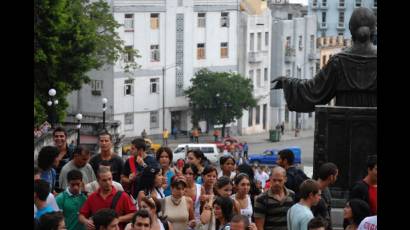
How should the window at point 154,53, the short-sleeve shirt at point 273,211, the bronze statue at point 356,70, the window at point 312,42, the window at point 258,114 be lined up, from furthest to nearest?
1. the window at point 312,42
2. the window at point 258,114
3. the window at point 154,53
4. the bronze statue at point 356,70
5. the short-sleeve shirt at point 273,211

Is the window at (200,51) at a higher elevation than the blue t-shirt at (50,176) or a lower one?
higher

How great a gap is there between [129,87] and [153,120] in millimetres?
2456

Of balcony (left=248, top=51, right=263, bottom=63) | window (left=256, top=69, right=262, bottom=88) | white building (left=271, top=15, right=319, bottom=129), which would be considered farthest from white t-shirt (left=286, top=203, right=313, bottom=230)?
white building (left=271, top=15, right=319, bottom=129)

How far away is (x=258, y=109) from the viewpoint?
269 feet

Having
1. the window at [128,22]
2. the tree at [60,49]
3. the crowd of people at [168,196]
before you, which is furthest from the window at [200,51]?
the crowd of people at [168,196]

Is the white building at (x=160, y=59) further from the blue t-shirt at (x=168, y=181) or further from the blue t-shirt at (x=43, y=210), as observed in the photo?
the blue t-shirt at (x=43, y=210)

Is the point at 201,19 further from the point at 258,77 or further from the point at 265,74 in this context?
the point at 265,74

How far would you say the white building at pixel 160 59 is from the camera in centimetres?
6988

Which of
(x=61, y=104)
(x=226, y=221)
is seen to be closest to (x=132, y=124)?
(x=61, y=104)

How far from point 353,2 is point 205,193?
101101 millimetres

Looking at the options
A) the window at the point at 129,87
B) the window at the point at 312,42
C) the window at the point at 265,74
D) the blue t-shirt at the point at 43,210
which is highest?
the window at the point at 312,42

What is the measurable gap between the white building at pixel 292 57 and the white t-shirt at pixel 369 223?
7098cm

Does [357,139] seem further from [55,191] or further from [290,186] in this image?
[55,191]

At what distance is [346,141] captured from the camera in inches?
736
